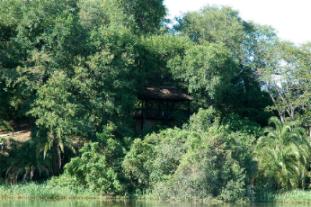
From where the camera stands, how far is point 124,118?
41562 millimetres

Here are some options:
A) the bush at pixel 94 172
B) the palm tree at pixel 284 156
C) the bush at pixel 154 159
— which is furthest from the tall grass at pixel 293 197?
the bush at pixel 94 172

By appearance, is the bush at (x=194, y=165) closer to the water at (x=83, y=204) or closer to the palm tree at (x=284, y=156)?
the palm tree at (x=284, y=156)

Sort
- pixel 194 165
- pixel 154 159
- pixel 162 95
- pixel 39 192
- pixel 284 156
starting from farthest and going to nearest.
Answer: pixel 162 95 < pixel 284 156 < pixel 154 159 < pixel 39 192 < pixel 194 165

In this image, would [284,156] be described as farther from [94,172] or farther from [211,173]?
[94,172]

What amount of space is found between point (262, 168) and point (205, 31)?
1751 centimetres

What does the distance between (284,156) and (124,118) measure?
10.9 metres

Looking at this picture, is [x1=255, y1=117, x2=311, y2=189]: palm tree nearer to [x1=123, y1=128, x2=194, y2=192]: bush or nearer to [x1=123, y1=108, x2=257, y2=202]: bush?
[x1=123, y1=108, x2=257, y2=202]: bush

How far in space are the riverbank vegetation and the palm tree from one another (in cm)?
7

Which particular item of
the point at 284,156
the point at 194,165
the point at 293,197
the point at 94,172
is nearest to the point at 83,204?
the point at 94,172

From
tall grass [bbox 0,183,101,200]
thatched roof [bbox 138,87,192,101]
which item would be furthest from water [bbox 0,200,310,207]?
thatched roof [bbox 138,87,192,101]

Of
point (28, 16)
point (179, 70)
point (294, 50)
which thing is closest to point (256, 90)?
point (294, 50)

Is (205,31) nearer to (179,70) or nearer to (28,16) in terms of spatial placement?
(179,70)

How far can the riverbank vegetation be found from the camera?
115 ft

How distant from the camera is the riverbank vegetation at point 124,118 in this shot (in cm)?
3500
